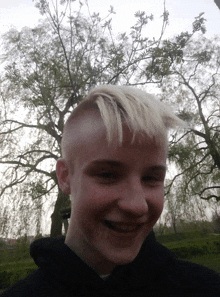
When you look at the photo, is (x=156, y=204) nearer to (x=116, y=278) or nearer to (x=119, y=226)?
(x=119, y=226)

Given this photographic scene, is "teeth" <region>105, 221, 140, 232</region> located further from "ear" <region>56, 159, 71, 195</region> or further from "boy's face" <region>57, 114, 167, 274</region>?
"ear" <region>56, 159, 71, 195</region>

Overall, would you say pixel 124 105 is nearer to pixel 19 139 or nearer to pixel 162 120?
pixel 162 120

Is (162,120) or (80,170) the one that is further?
(162,120)

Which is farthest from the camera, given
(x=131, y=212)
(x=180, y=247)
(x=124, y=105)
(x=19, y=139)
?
(x=180, y=247)

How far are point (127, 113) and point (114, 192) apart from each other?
0.94 ft

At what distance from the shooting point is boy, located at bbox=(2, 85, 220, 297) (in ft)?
2.47

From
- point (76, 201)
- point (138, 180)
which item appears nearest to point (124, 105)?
point (138, 180)

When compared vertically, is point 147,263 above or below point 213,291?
above

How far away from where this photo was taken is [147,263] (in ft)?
2.97

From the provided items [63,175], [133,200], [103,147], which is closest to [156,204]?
[133,200]

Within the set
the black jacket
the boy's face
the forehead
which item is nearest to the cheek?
the boy's face

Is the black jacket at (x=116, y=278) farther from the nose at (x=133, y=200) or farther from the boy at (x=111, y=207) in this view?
the nose at (x=133, y=200)

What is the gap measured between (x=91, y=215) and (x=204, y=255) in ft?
36.3

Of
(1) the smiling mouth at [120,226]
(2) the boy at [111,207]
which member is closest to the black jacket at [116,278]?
(2) the boy at [111,207]
